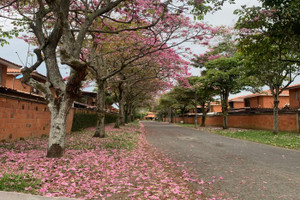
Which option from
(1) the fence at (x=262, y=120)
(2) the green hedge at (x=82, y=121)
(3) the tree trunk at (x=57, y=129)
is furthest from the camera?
(1) the fence at (x=262, y=120)

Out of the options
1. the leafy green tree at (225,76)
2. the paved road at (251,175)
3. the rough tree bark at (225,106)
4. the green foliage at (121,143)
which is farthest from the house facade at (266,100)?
the paved road at (251,175)

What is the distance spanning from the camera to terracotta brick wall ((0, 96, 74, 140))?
9750 mm

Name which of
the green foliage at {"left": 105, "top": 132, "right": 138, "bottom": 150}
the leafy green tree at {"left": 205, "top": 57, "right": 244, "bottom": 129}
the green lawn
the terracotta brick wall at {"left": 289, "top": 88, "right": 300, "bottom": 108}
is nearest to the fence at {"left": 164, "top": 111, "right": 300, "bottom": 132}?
the green lawn

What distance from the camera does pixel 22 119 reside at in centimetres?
1114

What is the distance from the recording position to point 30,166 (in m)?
5.88

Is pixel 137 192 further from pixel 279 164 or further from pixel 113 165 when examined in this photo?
pixel 279 164

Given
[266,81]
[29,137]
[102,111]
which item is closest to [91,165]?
[29,137]

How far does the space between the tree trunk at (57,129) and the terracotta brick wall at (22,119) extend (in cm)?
400

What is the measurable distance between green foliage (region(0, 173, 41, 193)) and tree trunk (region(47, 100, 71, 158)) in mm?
2206

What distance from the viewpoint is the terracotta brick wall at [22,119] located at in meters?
9.75

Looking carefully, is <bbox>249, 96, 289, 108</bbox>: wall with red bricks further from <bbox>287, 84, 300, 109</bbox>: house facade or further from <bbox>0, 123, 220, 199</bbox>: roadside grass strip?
<bbox>0, 123, 220, 199</bbox>: roadside grass strip

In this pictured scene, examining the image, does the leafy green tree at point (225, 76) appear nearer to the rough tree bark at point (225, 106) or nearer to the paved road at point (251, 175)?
the rough tree bark at point (225, 106)

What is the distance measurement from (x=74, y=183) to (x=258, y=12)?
33.8 ft

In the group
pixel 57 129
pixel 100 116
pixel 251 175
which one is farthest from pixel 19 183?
pixel 100 116
